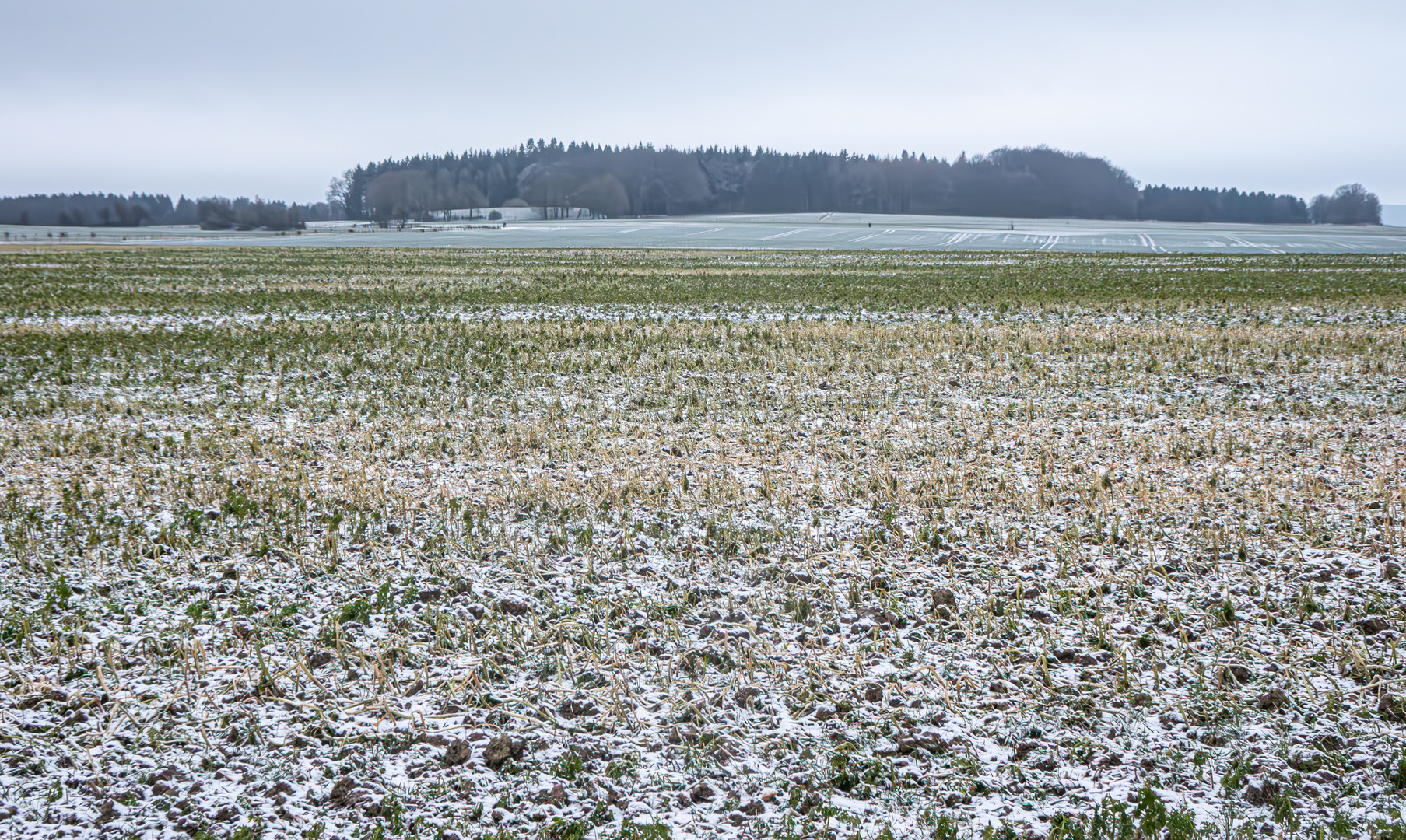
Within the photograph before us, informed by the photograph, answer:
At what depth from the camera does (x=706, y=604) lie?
634 centimetres

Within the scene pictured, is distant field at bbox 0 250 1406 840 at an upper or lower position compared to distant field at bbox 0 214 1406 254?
lower

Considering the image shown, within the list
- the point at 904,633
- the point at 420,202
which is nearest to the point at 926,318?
the point at 904,633

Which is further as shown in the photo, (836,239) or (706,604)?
(836,239)

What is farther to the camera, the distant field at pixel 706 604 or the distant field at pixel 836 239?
the distant field at pixel 836 239

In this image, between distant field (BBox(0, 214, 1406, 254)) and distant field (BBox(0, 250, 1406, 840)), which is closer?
distant field (BBox(0, 250, 1406, 840))

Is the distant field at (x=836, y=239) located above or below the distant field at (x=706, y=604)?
above

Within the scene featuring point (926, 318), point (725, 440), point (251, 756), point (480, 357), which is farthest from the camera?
point (926, 318)

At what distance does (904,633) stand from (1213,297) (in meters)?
27.9

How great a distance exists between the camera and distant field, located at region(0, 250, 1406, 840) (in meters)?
4.29

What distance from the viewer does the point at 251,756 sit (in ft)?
15.1

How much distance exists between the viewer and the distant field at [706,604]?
429cm

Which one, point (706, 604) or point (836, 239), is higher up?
point (836, 239)

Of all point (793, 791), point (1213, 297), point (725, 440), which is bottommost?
point (793, 791)

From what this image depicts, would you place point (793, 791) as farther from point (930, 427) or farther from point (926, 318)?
point (926, 318)
